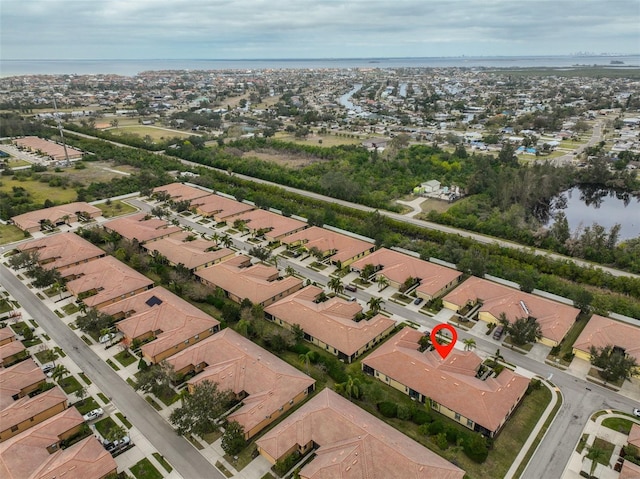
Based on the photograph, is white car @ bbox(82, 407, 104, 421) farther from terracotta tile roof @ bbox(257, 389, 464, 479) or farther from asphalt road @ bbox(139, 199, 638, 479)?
asphalt road @ bbox(139, 199, 638, 479)

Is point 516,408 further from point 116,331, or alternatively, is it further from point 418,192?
point 418,192

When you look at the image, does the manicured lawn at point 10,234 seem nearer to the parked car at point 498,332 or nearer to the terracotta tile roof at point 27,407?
the terracotta tile roof at point 27,407

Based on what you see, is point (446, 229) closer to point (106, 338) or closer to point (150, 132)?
point (106, 338)

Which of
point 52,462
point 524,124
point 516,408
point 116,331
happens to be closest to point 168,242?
point 116,331

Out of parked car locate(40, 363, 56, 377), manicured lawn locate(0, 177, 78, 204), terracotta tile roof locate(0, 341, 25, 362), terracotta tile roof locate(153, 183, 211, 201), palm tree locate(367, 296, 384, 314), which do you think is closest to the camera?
parked car locate(40, 363, 56, 377)

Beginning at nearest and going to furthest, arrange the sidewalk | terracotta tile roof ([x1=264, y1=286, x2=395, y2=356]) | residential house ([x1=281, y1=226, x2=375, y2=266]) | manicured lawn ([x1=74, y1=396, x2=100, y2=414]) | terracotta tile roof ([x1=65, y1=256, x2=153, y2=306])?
the sidewalk, manicured lawn ([x1=74, y1=396, x2=100, y2=414]), terracotta tile roof ([x1=264, y1=286, x2=395, y2=356]), terracotta tile roof ([x1=65, y1=256, x2=153, y2=306]), residential house ([x1=281, y1=226, x2=375, y2=266])

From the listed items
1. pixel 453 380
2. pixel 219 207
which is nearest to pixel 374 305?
pixel 453 380

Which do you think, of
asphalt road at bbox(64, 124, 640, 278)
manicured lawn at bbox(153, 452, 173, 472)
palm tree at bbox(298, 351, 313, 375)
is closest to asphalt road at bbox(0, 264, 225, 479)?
manicured lawn at bbox(153, 452, 173, 472)
